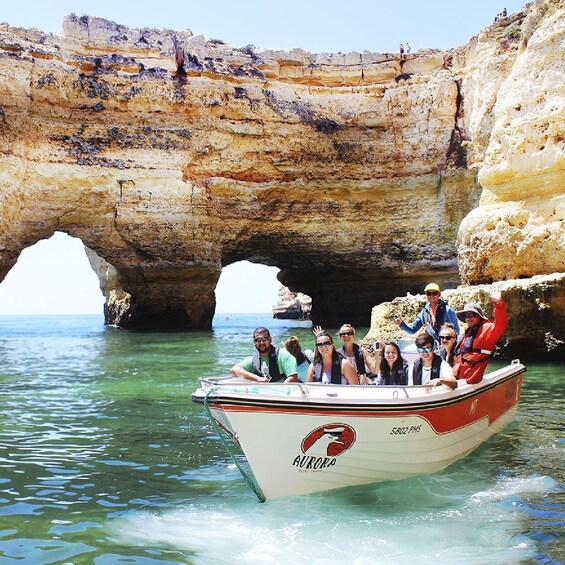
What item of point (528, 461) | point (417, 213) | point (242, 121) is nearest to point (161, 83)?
point (242, 121)

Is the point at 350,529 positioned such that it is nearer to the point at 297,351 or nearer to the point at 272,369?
the point at 272,369

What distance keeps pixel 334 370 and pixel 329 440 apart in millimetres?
1006

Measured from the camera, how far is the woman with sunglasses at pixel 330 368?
20.9ft

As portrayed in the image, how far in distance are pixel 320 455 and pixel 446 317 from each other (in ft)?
11.5

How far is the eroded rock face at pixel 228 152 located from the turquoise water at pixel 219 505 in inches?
593

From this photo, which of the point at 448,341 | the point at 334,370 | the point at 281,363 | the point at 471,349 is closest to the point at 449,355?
the point at 448,341

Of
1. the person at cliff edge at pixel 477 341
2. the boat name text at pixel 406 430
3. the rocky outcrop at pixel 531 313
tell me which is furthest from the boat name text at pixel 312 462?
the rocky outcrop at pixel 531 313

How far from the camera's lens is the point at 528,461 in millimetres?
6582

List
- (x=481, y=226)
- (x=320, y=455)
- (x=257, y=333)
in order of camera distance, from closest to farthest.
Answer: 1. (x=320, y=455)
2. (x=257, y=333)
3. (x=481, y=226)

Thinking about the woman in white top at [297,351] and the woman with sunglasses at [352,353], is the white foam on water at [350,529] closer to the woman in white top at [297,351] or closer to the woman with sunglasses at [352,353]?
the woman with sunglasses at [352,353]

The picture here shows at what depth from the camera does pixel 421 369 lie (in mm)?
6672

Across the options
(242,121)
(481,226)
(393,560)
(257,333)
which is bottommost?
(393,560)

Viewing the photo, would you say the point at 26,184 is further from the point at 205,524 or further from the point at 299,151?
the point at 205,524

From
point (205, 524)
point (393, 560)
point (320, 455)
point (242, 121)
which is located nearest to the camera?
point (393, 560)
